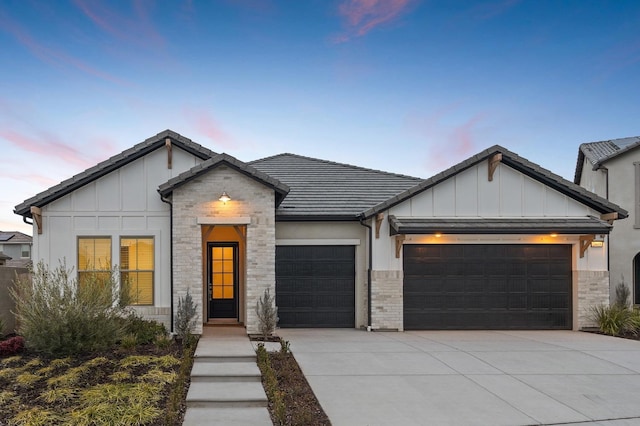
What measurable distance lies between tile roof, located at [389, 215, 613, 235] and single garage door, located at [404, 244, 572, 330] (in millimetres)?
837

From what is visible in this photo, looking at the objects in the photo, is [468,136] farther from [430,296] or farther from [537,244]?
[430,296]

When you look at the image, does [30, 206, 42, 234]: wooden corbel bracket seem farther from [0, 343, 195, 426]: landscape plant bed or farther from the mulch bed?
the mulch bed

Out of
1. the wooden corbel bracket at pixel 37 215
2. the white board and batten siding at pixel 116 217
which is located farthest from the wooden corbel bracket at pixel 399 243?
the wooden corbel bracket at pixel 37 215

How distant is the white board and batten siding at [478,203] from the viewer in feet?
44.7

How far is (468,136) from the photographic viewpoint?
20797 mm

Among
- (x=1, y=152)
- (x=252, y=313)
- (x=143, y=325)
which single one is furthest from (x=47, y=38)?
(x=252, y=313)

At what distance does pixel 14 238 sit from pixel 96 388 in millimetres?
44047

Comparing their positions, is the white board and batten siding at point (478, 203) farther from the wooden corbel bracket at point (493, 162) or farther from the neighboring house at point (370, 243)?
the wooden corbel bracket at point (493, 162)

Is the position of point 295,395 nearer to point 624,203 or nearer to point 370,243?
point 370,243

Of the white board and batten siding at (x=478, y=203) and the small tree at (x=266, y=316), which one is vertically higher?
the white board and batten siding at (x=478, y=203)

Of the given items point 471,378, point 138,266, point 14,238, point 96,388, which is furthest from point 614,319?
point 14,238

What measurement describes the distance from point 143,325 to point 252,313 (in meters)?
2.46

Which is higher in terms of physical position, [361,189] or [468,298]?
[361,189]

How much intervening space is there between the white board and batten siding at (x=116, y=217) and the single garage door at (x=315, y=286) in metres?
3.07
